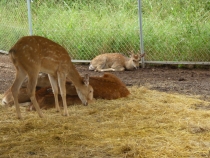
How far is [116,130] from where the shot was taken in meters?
6.27

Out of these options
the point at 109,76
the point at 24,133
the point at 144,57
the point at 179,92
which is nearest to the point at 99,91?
the point at 109,76

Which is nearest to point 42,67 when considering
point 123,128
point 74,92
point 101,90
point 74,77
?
point 74,77

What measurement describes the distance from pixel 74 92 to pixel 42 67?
1.06 metres

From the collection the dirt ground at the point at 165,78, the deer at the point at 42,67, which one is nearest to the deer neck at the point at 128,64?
the dirt ground at the point at 165,78

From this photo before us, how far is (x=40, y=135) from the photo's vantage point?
606 cm

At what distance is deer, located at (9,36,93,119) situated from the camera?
703 centimetres

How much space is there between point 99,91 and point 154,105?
1087mm

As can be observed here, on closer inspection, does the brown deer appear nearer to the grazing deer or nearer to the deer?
the deer

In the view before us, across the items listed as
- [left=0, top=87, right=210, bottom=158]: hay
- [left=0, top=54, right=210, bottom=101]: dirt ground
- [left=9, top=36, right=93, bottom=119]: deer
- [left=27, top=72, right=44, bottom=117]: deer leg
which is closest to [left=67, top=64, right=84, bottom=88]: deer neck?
[left=9, top=36, right=93, bottom=119]: deer

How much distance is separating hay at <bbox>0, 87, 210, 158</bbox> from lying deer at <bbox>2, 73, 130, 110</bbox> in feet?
0.58

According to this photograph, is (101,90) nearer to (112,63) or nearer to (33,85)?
(33,85)

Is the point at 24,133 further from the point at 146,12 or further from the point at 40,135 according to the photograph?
the point at 146,12

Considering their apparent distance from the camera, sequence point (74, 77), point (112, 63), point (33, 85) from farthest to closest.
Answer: point (112, 63) → point (74, 77) → point (33, 85)

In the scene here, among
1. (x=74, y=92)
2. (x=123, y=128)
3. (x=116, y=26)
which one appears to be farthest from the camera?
(x=116, y=26)
